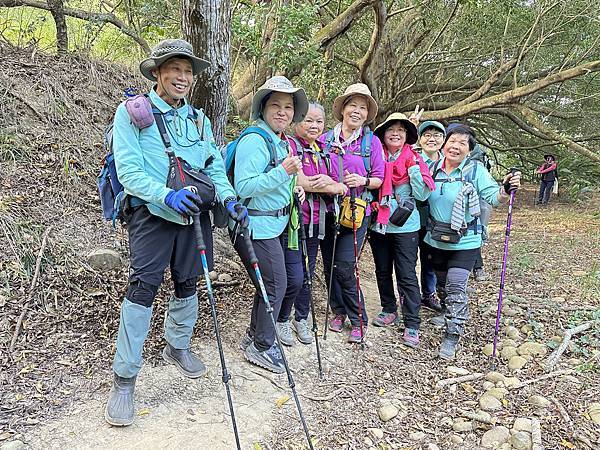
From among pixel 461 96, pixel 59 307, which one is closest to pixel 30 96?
pixel 59 307

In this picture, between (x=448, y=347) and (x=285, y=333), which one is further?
(x=448, y=347)

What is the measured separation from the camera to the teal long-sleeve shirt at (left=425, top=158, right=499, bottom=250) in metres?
4.78

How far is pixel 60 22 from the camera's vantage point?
7359 millimetres

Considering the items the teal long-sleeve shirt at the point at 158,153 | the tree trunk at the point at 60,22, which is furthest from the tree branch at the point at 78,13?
the teal long-sleeve shirt at the point at 158,153

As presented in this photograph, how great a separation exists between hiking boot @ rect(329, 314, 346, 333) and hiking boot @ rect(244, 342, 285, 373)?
0.97 m

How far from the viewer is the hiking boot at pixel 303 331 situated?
4.66 m

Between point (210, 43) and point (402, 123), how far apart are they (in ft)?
6.42

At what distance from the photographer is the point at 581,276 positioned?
24.0 feet

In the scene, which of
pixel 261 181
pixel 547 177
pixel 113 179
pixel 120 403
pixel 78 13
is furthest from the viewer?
pixel 547 177

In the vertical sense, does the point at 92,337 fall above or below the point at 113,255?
below

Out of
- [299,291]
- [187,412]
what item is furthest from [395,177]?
[187,412]

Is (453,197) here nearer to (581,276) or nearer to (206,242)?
(206,242)

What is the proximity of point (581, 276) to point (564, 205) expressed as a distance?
38.6ft

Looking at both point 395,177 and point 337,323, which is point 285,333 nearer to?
point 337,323
